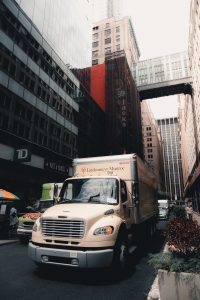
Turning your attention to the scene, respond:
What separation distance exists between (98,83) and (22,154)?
5151 centimetres

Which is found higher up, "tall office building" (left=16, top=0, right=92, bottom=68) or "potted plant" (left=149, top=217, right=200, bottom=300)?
"tall office building" (left=16, top=0, right=92, bottom=68)

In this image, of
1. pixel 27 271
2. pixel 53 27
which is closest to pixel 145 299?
pixel 27 271

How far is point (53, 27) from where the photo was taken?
1788 inches

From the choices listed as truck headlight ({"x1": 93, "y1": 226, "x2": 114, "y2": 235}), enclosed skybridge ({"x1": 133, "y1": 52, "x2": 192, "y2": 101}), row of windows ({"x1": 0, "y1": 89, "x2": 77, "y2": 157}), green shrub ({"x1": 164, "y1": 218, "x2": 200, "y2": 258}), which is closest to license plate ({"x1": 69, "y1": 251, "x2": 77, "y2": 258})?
truck headlight ({"x1": 93, "y1": 226, "x2": 114, "y2": 235})

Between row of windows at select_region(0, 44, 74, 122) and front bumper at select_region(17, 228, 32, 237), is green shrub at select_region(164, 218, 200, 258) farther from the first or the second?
row of windows at select_region(0, 44, 74, 122)

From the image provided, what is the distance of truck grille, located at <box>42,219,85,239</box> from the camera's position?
19.3 feet

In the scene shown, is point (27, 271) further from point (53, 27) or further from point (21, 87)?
point (53, 27)

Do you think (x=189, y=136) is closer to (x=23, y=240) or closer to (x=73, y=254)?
(x=23, y=240)

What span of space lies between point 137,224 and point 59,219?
3.70 meters

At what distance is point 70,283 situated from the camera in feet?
19.0

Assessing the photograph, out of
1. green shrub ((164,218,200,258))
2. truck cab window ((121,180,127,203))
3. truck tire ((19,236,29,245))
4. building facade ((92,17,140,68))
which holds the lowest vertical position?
truck tire ((19,236,29,245))

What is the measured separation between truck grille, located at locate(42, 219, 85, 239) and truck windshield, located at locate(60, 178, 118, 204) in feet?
3.98

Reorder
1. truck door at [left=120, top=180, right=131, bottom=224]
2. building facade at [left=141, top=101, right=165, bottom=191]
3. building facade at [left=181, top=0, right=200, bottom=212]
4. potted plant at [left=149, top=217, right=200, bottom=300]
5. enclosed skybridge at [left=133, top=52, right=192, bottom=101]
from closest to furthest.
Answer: potted plant at [left=149, top=217, right=200, bottom=300] < truck door at [left=120, top=180, right=131, bottom=224] < building facade at [left=181, top=0, right=200, bottom=212] < enclosed skybridge at [left=133, top=52, right=192, bottom=101] < building facade at [left=141, top=101, right=165, bottom=191]

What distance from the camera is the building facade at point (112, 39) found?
107 meters
